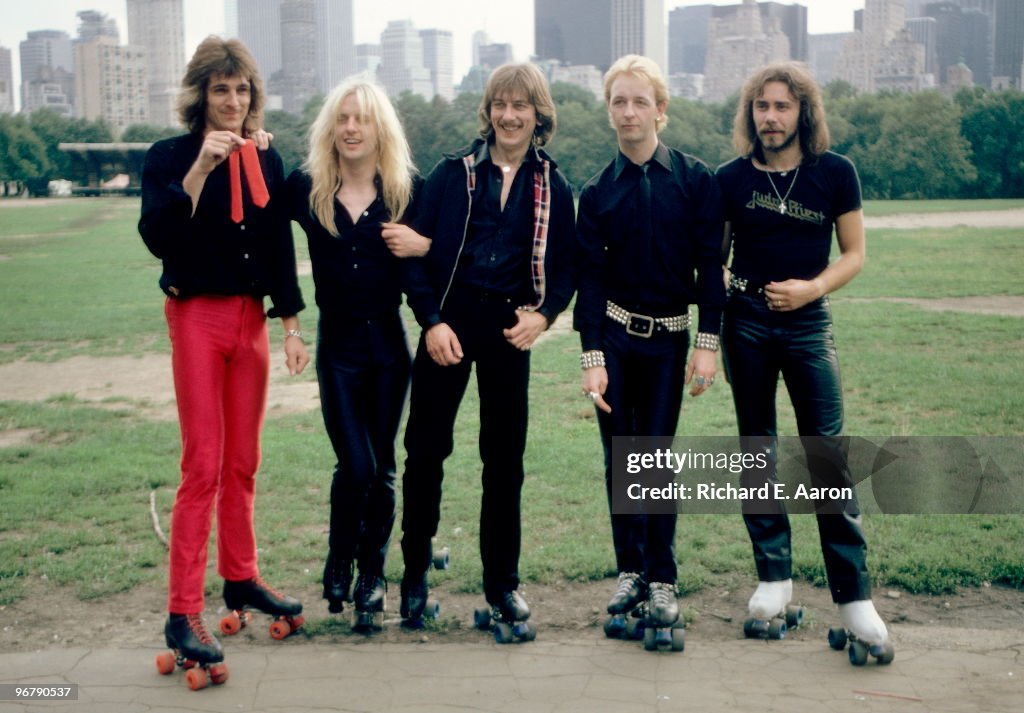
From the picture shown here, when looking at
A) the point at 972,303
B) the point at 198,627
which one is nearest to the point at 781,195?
the point at 198,627

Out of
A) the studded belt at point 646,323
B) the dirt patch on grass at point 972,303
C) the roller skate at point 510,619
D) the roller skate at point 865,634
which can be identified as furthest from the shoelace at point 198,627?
the dirt patch on grass at point 972,303

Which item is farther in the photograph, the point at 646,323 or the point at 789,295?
the point at 646,323

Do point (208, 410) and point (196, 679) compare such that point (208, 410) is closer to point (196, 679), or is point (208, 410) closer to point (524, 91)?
point (196, 679)

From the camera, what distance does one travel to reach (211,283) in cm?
430

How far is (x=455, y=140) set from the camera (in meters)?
77.1

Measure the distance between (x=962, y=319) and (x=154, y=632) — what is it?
1303 centimetres

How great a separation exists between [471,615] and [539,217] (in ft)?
5.87

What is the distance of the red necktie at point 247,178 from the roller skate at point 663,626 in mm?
2241

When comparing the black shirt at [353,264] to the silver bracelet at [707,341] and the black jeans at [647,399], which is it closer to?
the black jeans at [647,399]

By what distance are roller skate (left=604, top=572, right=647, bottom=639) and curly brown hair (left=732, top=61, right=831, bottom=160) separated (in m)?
1.88

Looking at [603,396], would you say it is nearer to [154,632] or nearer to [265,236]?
[265,236]

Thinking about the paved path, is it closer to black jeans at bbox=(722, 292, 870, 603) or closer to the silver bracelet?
black jeans at bbox=(722, 292, 870, 603)

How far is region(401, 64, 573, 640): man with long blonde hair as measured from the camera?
4.41 meters

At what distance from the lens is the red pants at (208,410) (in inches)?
168
